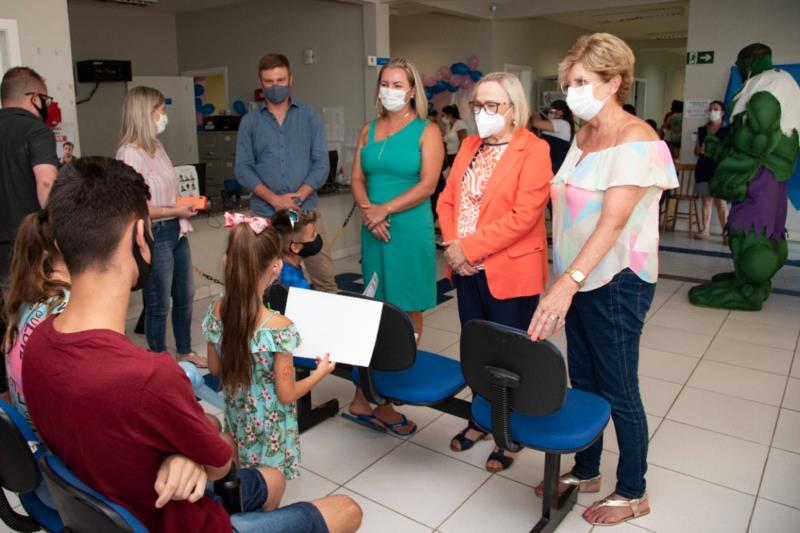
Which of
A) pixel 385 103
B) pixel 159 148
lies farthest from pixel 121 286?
pixel 159 148

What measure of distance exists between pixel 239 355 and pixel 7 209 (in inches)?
65.3

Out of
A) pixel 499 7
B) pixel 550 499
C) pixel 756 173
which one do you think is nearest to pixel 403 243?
pixel 550 499

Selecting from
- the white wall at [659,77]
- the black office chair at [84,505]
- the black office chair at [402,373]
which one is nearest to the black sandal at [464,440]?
the black office chair at [402,373]

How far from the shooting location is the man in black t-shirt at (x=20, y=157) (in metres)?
2.79

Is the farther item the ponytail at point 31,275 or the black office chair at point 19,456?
the ponytail at point 31,275

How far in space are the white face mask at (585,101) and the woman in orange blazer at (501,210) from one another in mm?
431

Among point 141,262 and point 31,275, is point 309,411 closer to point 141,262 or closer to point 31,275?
point 31,275

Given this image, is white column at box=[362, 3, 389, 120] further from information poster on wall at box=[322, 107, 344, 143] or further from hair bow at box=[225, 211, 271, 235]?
hair bow at box=[225, 211, 271, 235]

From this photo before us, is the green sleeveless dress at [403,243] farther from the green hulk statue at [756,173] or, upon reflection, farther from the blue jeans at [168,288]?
the green hulk statue at [756,173]

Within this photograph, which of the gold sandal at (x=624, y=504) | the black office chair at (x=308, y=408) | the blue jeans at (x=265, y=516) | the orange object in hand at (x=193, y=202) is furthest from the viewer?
the orange object in hand at (x=193, y=202)

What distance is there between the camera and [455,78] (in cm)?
926

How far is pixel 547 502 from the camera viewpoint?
2.16 m

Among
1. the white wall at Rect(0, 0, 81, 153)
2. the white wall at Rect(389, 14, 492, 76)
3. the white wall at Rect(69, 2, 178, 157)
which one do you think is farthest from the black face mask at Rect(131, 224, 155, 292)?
the white wall at Rect(389, 14, 492, 76)

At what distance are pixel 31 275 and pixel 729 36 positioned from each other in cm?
775
